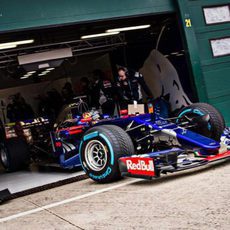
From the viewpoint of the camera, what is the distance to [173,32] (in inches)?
387

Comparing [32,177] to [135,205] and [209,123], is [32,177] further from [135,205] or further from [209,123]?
[135,205]

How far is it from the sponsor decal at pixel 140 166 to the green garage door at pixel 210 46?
427 centimetres

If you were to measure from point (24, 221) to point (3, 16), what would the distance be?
4028 mm

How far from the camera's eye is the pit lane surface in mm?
3449

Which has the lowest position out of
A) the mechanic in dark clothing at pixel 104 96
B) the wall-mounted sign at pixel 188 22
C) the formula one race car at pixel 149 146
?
the formula one race car at pixel 149 146

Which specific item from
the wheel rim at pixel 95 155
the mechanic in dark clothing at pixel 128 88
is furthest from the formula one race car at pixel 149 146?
the mechanic in dark clothing at pixel 128 88

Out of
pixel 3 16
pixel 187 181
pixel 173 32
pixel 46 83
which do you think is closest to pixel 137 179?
pixel 187 181

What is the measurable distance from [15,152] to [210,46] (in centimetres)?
450

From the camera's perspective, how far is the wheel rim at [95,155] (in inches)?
217

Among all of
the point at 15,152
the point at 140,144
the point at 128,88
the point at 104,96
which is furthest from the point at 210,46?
the point at 15,152

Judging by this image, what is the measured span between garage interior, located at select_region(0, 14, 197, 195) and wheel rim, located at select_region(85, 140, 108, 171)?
134cm

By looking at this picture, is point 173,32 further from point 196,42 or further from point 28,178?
point 28,178

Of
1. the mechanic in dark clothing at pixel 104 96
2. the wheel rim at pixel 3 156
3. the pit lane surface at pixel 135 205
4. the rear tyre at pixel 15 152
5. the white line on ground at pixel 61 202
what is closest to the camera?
the pit lane surface at pixel 135 205

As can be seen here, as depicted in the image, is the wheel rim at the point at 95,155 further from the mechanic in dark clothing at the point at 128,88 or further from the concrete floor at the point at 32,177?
the mechanic in dark clothing at the point at 128,88
